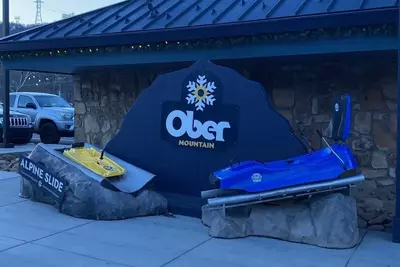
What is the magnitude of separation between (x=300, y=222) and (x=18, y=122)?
13620 millimetres

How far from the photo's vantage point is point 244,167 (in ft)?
20.8

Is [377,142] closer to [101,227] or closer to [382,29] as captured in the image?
[382,29]

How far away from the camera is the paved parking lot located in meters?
5.41

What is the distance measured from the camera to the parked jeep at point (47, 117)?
18609 millimetres

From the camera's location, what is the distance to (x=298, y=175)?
241 inches

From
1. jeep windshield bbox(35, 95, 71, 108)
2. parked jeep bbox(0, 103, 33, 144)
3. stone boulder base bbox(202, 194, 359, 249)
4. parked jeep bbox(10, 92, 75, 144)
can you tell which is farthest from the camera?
jeep windshield bbox(35, 95, 71, 108)

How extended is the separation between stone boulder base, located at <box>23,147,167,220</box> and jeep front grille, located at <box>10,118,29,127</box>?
35.0ft

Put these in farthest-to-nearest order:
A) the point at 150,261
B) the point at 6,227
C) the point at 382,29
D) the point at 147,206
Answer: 1. the point at 147,206
2. the point at 6,227
3. the point at 382,29
4. the point at 150,261

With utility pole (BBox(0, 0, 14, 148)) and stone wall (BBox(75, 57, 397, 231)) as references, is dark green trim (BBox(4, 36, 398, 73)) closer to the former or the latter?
stone wall (BBox(75, 57, 397, 231))

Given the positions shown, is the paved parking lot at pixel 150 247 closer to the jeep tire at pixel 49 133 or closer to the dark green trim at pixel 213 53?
the dark green trim at pixel 213 53

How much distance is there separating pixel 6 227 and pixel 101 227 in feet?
3.92

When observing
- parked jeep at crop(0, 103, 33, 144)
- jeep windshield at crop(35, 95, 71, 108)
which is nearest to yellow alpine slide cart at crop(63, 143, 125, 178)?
parked jeep at crop(0, 103, 33, 144)

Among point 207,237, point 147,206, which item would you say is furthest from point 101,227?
point 207,237

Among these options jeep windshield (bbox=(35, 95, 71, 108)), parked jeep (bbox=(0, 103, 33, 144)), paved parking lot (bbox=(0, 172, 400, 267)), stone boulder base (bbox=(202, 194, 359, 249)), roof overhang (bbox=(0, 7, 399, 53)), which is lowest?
paved parking lot (bbox=(0, 172, 400, 267))
